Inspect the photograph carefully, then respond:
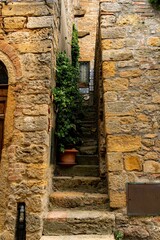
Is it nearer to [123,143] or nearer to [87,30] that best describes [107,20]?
[123,143]

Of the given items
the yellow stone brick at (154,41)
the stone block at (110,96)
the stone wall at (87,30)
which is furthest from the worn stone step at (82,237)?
the stone wall at (87,30)

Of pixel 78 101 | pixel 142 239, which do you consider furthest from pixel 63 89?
pixel 142 239

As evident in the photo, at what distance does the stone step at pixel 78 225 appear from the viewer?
10.3ft

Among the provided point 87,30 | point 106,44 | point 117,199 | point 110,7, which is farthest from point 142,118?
point 87,30

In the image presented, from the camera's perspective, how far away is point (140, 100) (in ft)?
11.9

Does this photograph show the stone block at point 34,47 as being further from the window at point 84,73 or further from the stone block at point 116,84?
the window at point 84,73

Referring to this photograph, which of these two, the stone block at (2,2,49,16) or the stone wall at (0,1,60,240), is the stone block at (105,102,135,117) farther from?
the stone block at (2,2,49,16)

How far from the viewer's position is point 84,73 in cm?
1021

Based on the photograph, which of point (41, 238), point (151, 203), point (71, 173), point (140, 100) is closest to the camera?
point (41, 238)

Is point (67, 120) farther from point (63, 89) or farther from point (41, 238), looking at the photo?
point (41, 238)

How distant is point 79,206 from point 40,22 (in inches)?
112

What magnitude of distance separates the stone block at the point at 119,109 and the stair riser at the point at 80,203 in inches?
50.1

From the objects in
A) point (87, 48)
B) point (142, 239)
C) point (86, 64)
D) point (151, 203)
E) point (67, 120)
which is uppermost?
point (87, 48)

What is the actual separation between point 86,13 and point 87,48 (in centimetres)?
165
